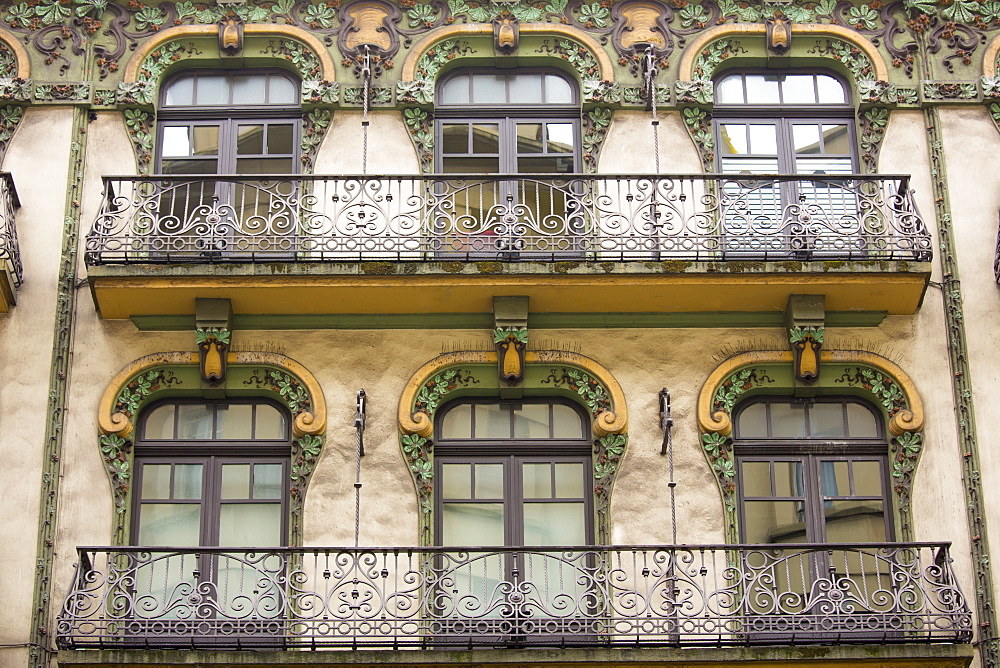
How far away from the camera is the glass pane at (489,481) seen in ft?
57.7

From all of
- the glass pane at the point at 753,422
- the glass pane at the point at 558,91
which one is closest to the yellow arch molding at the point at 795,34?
the glass pane at the point at 558,91

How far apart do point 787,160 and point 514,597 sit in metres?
5.92

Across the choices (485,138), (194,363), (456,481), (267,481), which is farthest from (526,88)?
(267,481)

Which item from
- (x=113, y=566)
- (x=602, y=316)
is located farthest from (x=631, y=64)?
(x=113, y=566)

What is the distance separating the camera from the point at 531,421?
59.0ft

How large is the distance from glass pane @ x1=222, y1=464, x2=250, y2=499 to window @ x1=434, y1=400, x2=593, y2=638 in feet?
5.99

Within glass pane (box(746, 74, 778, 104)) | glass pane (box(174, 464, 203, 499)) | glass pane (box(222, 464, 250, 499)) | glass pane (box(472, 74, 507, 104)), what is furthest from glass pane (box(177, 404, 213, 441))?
glass pane (box(746, 74, 778, 104))

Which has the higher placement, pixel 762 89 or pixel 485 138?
pixel 762 89

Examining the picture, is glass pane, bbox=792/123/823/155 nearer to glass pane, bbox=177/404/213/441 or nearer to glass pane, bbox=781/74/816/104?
glass pane, bbox=781/74/816/104

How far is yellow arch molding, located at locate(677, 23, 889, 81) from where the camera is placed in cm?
1947

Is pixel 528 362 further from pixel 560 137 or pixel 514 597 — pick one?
pixel 560 137

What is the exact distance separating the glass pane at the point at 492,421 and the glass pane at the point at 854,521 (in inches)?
124

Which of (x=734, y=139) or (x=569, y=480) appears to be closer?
(x=569, y=480)

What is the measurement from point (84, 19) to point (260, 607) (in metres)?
6.84
